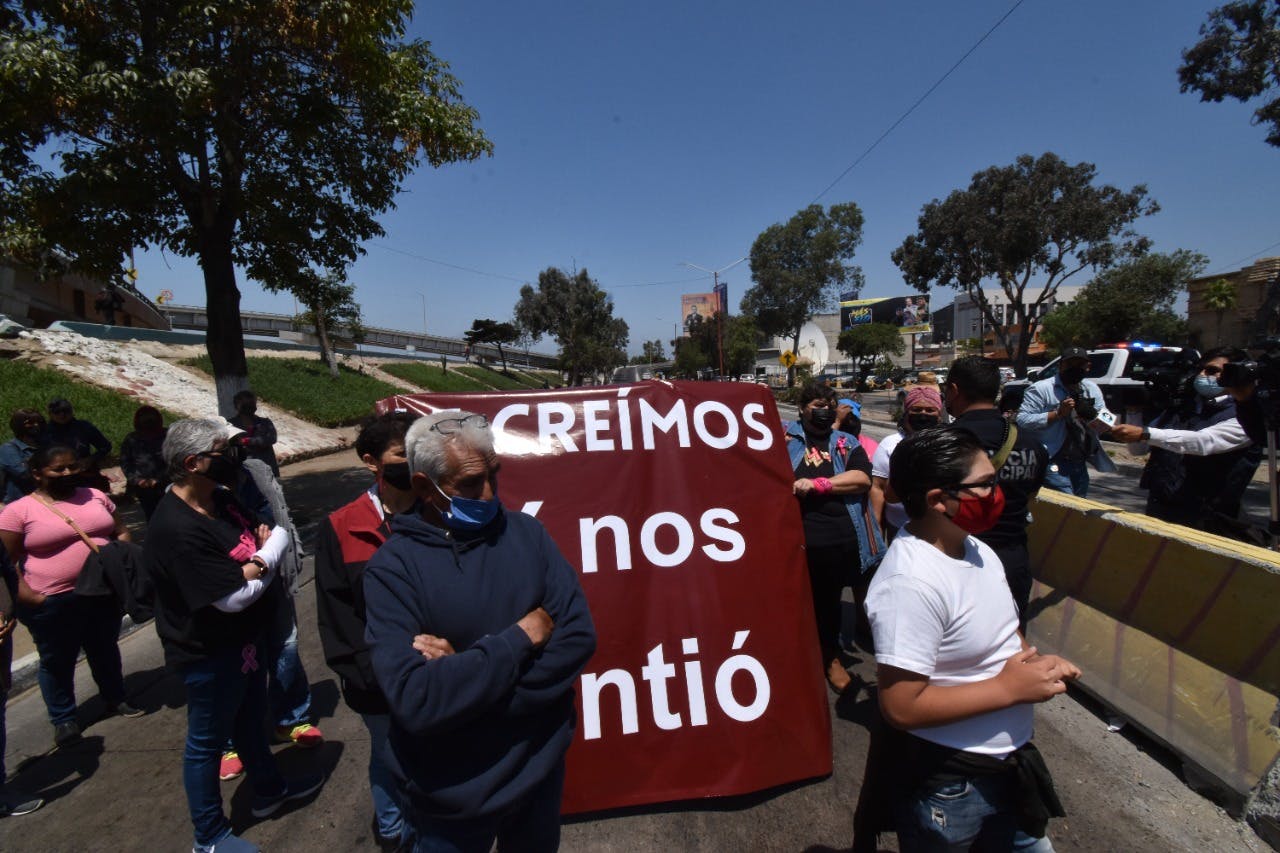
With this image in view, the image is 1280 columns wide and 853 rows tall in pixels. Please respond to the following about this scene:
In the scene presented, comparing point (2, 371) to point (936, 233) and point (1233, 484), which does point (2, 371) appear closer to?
point (1233, 484)

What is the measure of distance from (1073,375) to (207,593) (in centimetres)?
502

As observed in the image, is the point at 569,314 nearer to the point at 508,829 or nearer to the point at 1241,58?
the point at 1241,58

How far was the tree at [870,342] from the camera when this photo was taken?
48688 mm

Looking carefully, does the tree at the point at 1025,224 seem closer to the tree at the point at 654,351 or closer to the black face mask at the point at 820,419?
the black face mask at the point at 820,419

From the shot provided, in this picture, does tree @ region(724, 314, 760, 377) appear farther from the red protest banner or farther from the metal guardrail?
the red protest banner

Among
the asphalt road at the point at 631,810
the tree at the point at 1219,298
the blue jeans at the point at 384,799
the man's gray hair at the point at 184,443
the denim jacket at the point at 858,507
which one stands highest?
the tree at the point at 1219,298

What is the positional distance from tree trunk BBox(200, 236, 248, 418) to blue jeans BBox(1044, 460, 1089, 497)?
809 cm

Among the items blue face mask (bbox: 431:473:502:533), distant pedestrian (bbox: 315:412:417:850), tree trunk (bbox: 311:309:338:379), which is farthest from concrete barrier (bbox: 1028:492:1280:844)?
tree trunk (bbox: 311:309:338:379)

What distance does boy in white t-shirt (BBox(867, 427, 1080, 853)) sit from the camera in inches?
56.9

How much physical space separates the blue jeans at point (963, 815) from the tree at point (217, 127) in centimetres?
695

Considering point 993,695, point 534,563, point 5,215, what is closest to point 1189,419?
point 993,695

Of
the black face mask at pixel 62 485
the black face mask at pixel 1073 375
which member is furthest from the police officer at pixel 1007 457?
the black face mask at pixel 62 485

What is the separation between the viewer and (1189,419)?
160 inches

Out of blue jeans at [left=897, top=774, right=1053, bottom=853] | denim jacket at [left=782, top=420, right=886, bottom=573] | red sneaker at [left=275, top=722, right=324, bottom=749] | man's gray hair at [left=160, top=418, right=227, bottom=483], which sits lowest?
red sneaker at [left=275, top=722, right=324, bottom=749]
